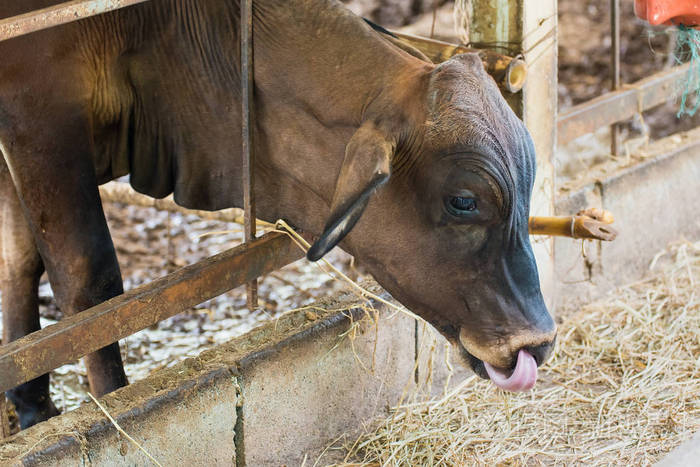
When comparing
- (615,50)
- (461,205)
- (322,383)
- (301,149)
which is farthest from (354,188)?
(615,50)

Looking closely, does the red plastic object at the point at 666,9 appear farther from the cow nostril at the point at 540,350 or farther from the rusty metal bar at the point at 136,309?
the rusty metal bar at the point at 136,309

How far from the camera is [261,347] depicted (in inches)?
147

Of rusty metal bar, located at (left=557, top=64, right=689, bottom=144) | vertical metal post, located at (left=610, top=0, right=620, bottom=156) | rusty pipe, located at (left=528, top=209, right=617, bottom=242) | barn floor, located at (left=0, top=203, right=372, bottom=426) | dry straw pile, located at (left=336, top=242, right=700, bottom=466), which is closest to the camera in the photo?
rusty pipe, located at (left=528, top=209, right=617, bottom=242)

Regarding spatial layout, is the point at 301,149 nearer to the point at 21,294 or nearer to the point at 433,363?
the point at 433,363

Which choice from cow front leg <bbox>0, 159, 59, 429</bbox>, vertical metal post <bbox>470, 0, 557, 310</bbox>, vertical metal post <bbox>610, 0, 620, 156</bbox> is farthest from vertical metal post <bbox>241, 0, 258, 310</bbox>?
vertical metal post <bbox>610, 0, 620, 156</bbox>

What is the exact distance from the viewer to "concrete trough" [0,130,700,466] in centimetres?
324

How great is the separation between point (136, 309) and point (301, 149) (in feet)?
2.48

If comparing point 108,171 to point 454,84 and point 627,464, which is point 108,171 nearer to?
point 454,84

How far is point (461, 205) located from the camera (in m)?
3.20

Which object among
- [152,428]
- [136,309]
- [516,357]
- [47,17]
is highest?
[47,17]

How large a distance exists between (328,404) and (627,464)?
1.12 metres

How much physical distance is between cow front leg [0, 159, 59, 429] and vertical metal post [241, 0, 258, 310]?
3.88 ft

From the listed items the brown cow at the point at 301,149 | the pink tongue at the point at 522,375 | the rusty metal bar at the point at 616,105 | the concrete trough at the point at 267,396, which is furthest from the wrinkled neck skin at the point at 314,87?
the rusty metal bar at the point at 616,105

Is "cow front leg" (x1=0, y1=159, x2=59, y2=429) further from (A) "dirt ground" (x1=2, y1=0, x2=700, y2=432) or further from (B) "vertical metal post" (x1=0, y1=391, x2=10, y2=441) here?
(B) "vertical metal post" (x1=0, y1=391, x2=10, y2=441)
